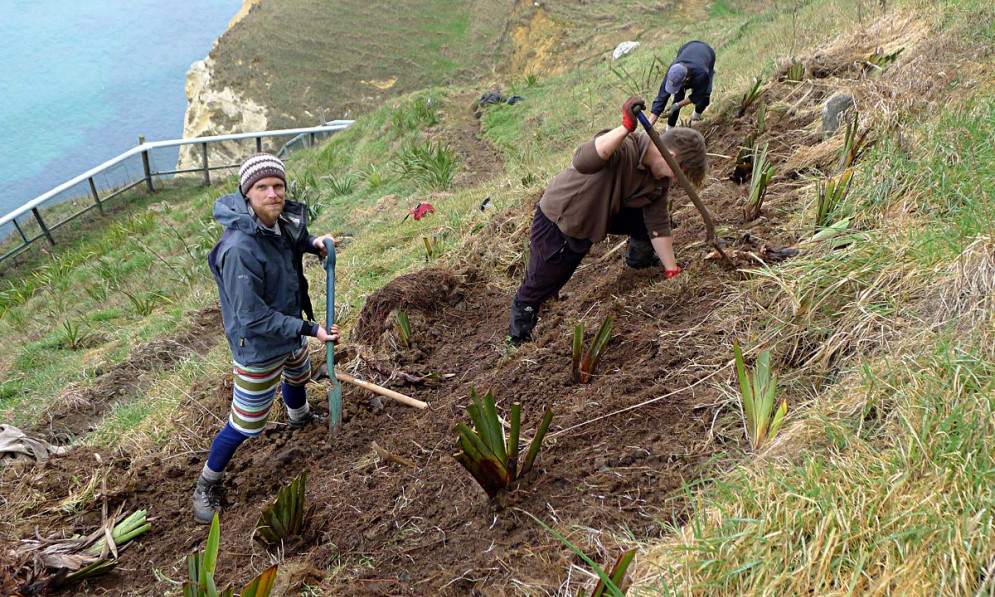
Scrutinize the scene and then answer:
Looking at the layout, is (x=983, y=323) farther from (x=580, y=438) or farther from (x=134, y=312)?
(x=134, y=312)

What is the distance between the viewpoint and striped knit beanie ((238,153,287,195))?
2.99 m

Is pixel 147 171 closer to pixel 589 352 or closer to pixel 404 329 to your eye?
pixel 404 329

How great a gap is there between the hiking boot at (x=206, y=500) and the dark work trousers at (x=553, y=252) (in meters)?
1.95

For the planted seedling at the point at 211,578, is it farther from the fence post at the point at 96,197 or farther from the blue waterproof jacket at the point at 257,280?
the fence post at the point at 96,197

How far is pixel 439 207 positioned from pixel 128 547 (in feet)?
17.2

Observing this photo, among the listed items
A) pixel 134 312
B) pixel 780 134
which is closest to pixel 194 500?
pixel 780 134

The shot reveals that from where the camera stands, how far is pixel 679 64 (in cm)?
594

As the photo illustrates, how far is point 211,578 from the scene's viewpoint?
1.98 meters

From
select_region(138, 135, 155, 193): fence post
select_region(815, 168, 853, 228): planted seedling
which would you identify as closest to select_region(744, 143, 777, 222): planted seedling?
select_region(815, 168, 853, 228): planted seedling

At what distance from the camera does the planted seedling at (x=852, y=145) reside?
3.76 meters

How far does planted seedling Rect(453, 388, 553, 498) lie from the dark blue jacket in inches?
178

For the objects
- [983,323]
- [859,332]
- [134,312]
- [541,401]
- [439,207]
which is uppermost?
[983,323]

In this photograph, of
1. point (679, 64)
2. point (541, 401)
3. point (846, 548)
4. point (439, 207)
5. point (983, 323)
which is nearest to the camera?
point (846, 548)

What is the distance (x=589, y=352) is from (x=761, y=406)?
104cm
